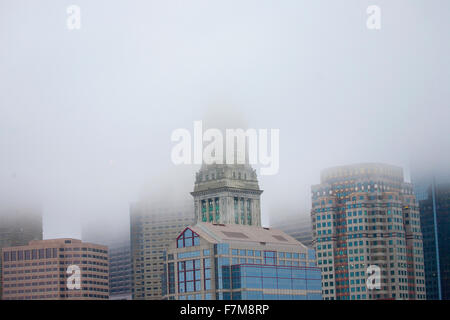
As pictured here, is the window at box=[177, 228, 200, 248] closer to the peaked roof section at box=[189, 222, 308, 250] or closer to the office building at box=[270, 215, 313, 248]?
the peaked roof section at box=[189, 222, 308, 250]

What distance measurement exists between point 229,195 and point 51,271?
35.7 meters

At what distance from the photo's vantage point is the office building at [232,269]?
152500mm

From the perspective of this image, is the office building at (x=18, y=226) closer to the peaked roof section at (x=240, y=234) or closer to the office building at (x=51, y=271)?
the office building at (x=51, y=271)

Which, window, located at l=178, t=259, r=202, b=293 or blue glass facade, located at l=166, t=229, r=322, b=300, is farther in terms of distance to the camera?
window, located at l=178, t=259, r=202, b=293

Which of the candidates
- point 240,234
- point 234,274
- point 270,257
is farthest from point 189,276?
point 270,257

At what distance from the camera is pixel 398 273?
652 ft

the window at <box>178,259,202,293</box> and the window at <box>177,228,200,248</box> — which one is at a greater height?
the window at <box>177,228,200,248</box>

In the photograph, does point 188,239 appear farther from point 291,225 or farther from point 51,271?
point 51,271

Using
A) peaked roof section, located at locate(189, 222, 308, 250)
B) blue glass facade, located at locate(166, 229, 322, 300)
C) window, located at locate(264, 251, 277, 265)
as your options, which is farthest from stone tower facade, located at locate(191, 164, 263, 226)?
blue glass facade, located at locate(166, 229, 322, 300)

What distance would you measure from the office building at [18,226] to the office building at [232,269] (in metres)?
23.7

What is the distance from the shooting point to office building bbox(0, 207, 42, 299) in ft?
549

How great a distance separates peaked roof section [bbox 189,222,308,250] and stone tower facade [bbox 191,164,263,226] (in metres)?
6.40

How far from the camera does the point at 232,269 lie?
15488 centimetres
